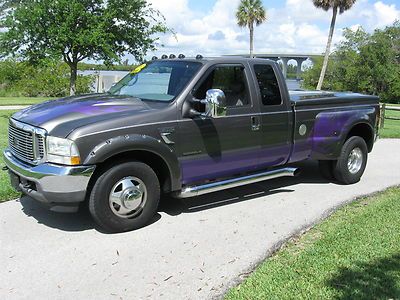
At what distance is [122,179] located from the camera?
15.2 feet

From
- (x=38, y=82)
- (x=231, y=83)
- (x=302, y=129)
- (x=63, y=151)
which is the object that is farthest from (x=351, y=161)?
Result: (x=38, y=82)

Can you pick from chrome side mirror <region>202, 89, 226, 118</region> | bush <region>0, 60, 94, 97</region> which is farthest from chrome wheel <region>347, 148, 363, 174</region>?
bush <region>0, 60, 94, 97</region>

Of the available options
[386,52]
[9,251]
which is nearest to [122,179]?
[9,251]

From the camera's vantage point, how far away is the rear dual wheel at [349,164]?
22.9ft

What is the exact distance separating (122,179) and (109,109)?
0.77 meters

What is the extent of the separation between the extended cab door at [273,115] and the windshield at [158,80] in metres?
0.96

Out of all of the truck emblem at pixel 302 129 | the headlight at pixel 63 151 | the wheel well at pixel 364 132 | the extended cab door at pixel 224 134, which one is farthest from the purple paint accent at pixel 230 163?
the wheel well at pixel 364 132

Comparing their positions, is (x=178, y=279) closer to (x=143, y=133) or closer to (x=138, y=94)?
(x=143, y=133)

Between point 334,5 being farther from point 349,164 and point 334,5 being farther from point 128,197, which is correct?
point 128,197

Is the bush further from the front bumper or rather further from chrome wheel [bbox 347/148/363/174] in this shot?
the front bumper

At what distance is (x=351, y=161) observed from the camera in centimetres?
725

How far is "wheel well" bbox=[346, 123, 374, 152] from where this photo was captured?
7.25 meters

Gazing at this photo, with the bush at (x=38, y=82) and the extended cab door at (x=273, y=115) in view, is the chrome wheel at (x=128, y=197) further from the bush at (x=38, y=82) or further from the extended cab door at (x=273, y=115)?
the bush at (x=38, y=82)

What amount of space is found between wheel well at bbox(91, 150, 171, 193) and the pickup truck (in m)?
0.01
